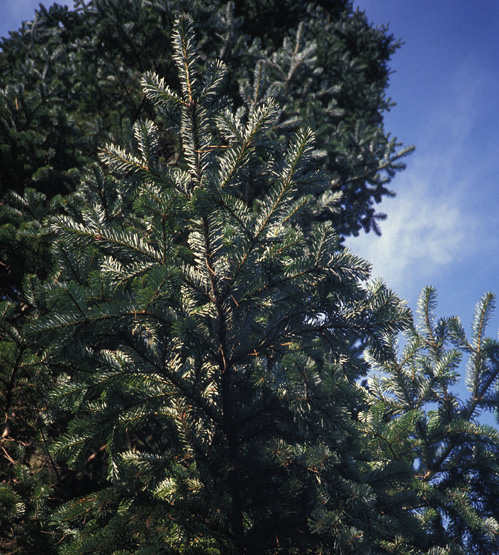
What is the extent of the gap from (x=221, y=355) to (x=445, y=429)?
1473 mm

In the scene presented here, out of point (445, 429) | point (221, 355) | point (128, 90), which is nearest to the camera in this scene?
point (221, 355)

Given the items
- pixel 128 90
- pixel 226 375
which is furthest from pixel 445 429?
pixel 128 90

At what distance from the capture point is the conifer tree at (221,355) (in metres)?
1.49

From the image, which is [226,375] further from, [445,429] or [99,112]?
[99,112]

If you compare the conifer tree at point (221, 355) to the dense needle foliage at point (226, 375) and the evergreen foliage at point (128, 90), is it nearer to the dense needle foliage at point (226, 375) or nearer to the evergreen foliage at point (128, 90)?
the dense needle foliage at point (226, 375)

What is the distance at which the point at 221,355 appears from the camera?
5.58 ft

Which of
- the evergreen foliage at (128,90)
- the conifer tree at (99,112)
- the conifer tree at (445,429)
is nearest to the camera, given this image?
the conifer tree at (445,429)

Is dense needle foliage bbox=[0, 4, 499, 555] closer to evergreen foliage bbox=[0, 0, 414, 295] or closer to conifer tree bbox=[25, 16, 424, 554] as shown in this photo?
conifer tree bbox=[25, 16, 424, 554]

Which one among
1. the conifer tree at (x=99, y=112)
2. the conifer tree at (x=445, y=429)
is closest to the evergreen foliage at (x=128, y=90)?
the conifer tree at (x=99, y=112)

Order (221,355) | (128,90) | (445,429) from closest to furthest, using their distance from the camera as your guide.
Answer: (221,355), (445,429), (128,90)

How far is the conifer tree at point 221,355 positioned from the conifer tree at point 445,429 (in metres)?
0.37

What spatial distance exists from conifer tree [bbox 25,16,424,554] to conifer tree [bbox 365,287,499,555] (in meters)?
0.37

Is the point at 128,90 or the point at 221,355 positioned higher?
the point at 128,90

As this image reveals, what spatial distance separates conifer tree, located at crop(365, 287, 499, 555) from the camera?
7.12 ft
